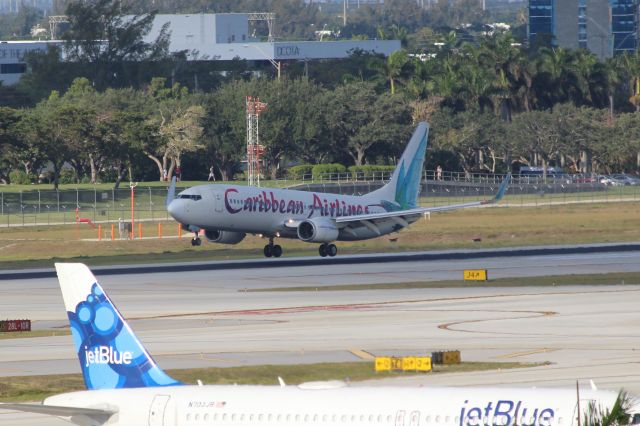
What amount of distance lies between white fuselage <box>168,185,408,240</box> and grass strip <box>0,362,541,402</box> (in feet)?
132

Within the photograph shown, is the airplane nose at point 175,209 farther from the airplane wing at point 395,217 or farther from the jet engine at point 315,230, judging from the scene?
the airplane wing at point 395,217

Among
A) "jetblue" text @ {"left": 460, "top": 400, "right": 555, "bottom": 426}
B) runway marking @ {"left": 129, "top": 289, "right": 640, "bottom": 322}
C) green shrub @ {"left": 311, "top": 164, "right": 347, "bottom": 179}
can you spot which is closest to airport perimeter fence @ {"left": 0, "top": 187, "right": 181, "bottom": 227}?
green shrub @ {"left": 311, "top": 164, "right": 347, "bottom": 179}

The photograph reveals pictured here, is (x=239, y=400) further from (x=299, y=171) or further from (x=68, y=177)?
(x=299, y=171)

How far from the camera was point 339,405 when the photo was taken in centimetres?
2431

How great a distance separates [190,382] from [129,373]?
11713 millimetres

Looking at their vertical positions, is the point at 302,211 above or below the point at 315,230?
above

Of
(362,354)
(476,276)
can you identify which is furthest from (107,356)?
(476,276)

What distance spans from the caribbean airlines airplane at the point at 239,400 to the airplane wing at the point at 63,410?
0.02 metres

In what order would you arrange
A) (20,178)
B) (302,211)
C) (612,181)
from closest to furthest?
(302,211) → (20,178) → (612,181)

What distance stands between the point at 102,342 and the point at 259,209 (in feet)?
184

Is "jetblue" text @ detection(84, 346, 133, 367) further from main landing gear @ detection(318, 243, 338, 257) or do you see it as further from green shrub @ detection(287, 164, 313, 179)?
green shrub @ detection(287, 164, 313, 179)

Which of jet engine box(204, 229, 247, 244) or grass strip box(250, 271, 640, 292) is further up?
jet engine box(204, 229, 247, 244)

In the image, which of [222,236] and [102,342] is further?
[222,236]

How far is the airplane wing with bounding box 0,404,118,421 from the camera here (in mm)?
24344
